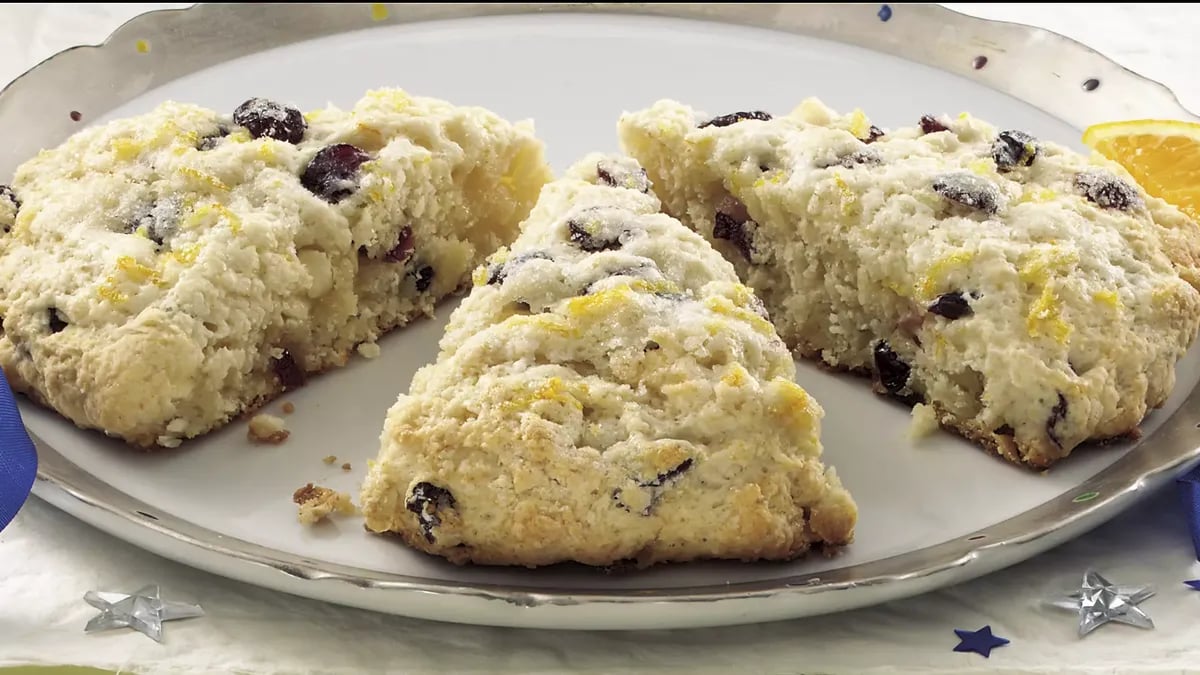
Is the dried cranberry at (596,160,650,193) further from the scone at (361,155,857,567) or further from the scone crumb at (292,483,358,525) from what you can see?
the scone crumb at (292,483,358,525)

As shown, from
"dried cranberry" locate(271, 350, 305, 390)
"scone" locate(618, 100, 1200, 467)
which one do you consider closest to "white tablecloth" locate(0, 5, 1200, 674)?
Result: "scone" locate(618, 100, 1200, 467)

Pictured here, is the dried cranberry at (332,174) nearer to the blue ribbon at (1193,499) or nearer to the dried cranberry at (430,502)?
the dried cranberry at (430,502)

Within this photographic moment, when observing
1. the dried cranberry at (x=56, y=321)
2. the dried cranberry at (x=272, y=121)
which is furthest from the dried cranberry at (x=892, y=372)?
the dried cranberry at (x=56, y=321)

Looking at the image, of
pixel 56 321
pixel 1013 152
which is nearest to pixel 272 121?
pixel 56 321

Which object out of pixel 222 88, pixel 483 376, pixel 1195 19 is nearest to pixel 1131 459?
pixel 483 376

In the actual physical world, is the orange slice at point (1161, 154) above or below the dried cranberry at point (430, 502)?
above
